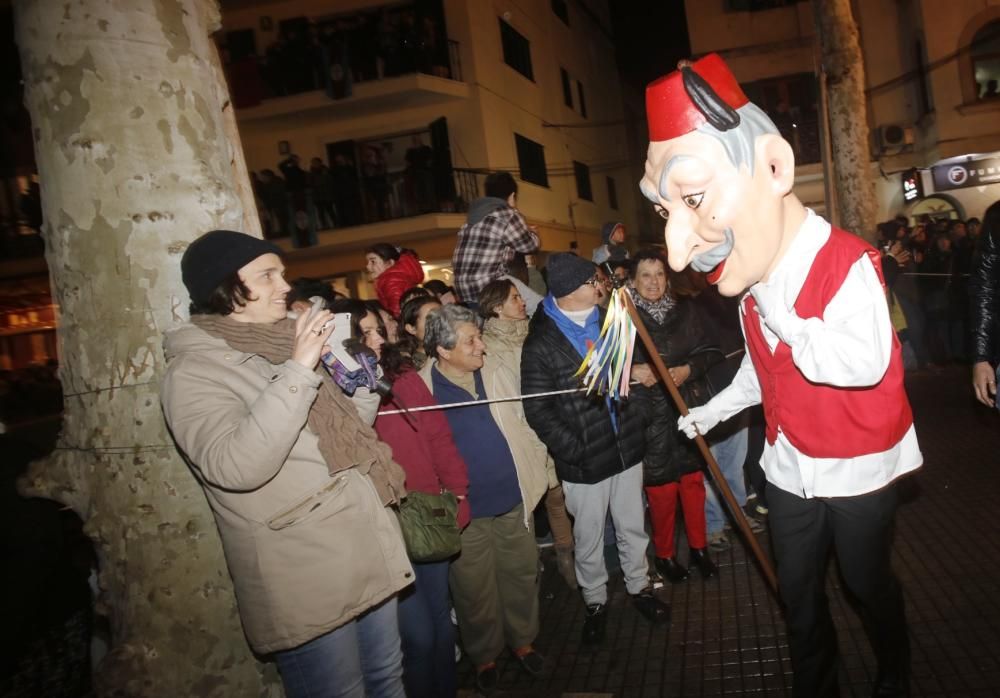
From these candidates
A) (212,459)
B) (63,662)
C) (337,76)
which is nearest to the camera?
(212,459)

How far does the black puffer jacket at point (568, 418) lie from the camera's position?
393 centimetres

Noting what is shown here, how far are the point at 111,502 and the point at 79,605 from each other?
1.15 metres

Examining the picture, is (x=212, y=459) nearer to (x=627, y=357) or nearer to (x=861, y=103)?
(x=627, y=357)

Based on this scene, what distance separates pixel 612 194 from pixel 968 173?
13838mm

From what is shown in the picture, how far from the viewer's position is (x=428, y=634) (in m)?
3.19

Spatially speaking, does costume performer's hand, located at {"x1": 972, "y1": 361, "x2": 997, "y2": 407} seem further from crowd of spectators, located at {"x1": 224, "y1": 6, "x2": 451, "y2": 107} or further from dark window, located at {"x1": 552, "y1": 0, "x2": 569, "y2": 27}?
dark window, located at {"x1": 552, "y1": 0, "x2": 569, "y2": 27}

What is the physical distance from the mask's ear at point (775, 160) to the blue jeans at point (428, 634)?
7.72ft

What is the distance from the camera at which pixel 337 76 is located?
15.8 meters

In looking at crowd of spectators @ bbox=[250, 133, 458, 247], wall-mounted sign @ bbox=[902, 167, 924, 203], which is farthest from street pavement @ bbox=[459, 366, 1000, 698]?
wall-mounted sign @ bbox=[902, 167, 924, 203]

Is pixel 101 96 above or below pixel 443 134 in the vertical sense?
below

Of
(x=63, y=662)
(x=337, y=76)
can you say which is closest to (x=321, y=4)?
(x=337, y=76)

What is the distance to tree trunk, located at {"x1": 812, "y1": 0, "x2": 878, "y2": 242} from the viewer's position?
354 inches

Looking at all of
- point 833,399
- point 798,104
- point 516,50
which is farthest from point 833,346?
point 516,50

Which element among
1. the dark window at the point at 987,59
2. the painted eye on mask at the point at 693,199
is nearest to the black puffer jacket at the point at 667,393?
the painted eye on mask at the point at 693,199
